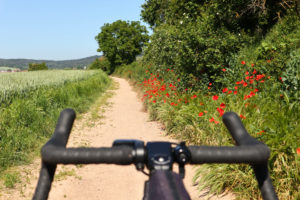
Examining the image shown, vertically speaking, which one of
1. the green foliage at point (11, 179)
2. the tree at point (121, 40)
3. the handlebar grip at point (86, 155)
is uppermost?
the tree at point (121, 40)

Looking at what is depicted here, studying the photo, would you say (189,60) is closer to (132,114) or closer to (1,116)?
(132,114)

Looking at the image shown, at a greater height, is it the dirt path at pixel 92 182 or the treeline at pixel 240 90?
the treeline at pixel 240 90

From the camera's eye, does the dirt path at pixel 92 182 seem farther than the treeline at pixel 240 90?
Yes

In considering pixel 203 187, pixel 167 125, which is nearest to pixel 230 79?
pixel 167 125

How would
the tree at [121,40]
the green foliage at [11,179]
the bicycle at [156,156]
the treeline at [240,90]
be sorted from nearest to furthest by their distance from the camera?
the bicycle at [156,156]
the treeline at [240,90]
the green foliage at [11,179]
the tree at [121,40]

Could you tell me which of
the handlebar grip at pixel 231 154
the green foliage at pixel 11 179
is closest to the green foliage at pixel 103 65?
the green foliage at pixel 11 179

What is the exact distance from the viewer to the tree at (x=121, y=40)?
52688mm

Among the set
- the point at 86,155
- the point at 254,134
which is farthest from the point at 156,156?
the point at 254,134

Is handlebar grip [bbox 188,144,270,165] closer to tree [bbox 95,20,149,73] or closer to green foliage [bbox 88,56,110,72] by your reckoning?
tree [bbox 95,20,149,73]

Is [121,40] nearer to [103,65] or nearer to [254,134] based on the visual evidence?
[103,65]

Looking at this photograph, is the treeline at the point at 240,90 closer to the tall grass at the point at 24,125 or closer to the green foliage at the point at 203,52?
the green foliage at the point at 203,52

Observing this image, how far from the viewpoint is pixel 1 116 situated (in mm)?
5117

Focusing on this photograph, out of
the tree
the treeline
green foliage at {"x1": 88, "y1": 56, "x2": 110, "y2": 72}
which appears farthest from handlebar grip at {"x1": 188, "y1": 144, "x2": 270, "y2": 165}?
green foliage at {"x1": 88, "y1": 56, "x2": 110, "y2": 72}

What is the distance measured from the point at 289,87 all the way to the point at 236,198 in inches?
102
